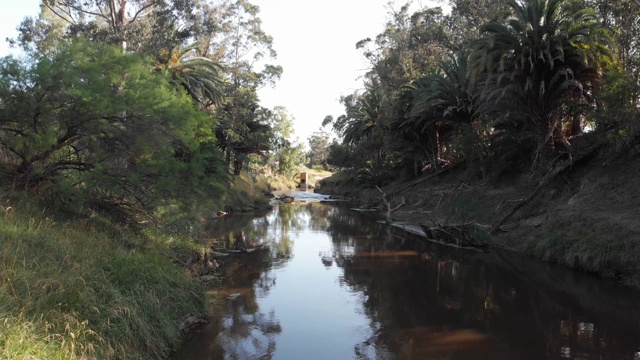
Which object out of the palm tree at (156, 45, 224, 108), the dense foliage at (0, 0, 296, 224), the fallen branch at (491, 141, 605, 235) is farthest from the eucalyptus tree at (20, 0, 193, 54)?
the fallen branch at (491, 141, 605, 235)

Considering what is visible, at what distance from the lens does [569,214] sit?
15578mm

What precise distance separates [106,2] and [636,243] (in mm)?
26076

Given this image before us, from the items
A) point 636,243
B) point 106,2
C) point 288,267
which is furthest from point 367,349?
point 106,2

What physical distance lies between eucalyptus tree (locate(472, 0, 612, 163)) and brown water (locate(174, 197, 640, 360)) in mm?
6691

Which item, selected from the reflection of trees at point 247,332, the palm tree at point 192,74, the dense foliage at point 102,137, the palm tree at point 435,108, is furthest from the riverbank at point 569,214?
the palm tree at point 192,74

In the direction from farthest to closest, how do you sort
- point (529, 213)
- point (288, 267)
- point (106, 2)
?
point (106, 2) → point (529, 213) → point (288, 267)

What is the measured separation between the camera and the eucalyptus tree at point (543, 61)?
17.3 m

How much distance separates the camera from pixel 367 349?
8.01 meters

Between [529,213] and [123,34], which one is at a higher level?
[123,34]

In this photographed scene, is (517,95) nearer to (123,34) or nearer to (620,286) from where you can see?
(620,286)

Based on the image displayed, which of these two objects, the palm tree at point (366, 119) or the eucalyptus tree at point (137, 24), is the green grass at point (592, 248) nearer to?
the eucalyptus tree at point (137, 24)

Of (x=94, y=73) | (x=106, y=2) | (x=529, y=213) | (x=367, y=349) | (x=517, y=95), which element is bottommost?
(x=367, y=349)

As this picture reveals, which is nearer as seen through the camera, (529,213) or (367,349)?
(367,349)

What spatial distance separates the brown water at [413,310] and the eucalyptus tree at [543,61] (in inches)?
263
